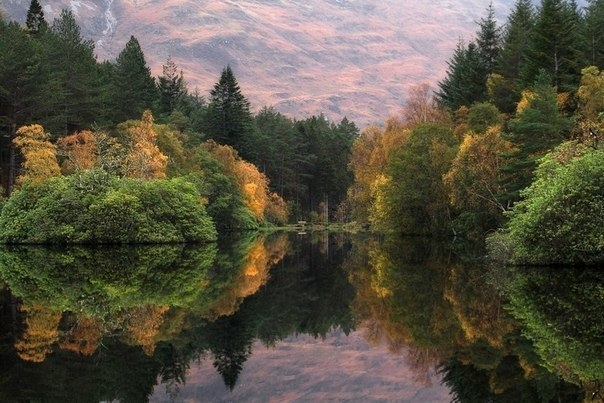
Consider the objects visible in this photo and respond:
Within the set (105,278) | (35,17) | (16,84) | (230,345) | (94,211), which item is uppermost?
(35,17)

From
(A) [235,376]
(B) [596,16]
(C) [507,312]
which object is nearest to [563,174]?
(C) [507,312]

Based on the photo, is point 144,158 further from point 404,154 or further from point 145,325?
point 145,325

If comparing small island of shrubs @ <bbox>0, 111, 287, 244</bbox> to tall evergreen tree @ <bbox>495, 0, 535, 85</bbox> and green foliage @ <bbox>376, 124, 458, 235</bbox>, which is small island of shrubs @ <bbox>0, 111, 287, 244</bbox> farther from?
tall evergreen tree @ <bbox>495, 0, 535, 85</bbox>

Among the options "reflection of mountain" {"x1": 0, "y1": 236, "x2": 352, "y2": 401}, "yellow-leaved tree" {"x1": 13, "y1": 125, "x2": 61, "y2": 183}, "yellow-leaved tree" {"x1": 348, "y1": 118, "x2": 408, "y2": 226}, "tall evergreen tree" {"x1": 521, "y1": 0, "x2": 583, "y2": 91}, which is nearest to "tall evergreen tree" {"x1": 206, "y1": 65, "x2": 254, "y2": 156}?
"yellow-leaved tree" {"x1": 348, "y1": 118, "x2": 408, "y2": 226}

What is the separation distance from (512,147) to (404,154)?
13875mm

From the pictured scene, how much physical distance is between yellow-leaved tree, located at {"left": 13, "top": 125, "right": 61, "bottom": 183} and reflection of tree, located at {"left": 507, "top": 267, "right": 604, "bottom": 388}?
3753 centimetres

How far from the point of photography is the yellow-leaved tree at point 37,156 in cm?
5056

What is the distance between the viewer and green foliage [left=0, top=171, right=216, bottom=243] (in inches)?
1875

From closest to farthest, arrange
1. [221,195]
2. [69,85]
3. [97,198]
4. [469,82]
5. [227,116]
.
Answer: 1. [97,198]
2. [69,85]
3. [469,82]
4. [221,195]
5. [227,116]

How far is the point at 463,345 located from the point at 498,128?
37498 mm

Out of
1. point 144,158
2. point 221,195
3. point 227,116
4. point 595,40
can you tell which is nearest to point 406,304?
point 144,158

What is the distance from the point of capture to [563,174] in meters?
27.5

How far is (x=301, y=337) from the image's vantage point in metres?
16.6

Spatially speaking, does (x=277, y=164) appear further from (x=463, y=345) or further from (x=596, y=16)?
(x=463, y=345)
